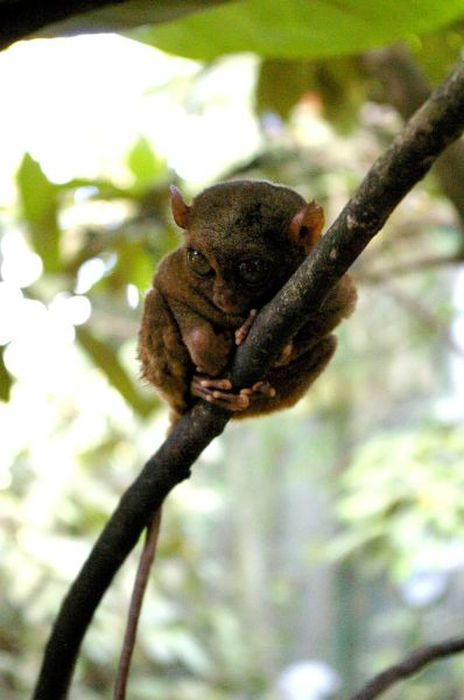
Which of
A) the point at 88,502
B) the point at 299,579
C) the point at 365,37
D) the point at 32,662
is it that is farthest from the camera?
the point at 299,579

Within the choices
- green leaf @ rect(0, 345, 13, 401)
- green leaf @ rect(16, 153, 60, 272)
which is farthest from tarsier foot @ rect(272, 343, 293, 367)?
green leaf @ rect(16, 153, 60, 272)

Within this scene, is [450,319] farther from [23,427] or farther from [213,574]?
[213,574]

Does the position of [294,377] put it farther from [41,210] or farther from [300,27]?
[41,210]

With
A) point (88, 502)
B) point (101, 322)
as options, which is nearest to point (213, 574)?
point (88, 502)

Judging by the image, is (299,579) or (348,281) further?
(299,579)

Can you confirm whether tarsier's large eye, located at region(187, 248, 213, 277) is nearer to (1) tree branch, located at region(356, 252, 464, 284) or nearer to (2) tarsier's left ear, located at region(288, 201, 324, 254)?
(2) tarsier's left ear, located at region(288, 201, 324, 254)

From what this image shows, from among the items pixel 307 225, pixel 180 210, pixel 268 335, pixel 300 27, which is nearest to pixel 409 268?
pixel 300 27
